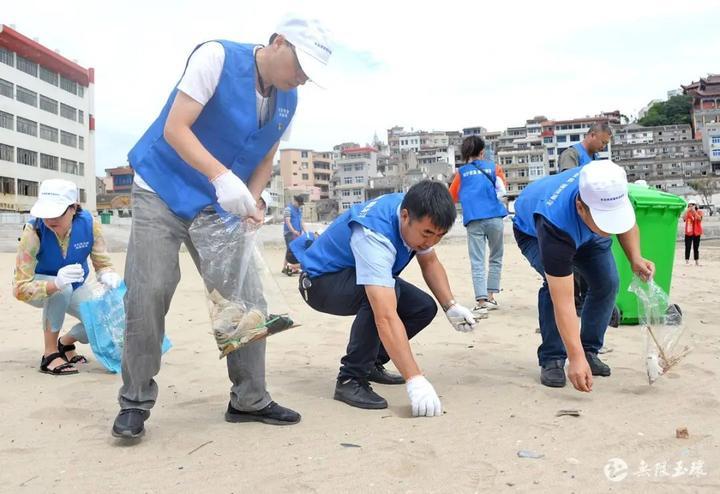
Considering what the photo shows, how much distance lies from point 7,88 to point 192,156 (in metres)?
49.3

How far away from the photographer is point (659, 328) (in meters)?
3.17

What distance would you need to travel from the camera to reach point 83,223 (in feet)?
12.5

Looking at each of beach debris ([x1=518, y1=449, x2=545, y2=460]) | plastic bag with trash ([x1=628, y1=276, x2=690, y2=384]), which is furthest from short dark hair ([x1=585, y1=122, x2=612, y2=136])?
beach debris ([x1=518, y1=449, x2=545, y2=460])

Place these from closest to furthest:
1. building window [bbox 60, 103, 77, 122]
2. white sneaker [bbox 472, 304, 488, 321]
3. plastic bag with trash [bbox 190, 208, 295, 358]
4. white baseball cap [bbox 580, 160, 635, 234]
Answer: plastic bag with trash [bbox 190, 208, 295, 358]
white baseball cap [bbox 580, 160, 635, 234]
white sneaker [bbox 472, 304, 488, 321]
building window [bbox 60, 103, 77, 122]

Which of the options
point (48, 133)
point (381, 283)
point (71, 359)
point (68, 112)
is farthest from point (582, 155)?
point (68, 112)

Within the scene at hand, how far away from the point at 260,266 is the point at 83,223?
1695 millimetres

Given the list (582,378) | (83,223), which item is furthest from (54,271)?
(582,378)

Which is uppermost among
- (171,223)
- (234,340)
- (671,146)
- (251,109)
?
(671,146)

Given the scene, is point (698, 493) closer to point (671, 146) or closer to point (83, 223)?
point (83, 223)

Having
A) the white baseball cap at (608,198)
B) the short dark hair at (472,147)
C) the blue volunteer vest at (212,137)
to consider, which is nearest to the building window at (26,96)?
the short dark hair at (472,147)

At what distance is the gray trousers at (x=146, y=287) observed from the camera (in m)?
2.40

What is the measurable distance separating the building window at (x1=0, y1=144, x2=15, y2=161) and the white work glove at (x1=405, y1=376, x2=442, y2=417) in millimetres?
48639

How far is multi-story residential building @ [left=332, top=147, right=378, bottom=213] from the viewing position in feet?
264

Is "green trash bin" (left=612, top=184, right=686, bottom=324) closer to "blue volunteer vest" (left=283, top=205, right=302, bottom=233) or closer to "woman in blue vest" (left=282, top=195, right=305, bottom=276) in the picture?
"woman in blue vest" (left=282, top=195, right=305, bottom=276)
